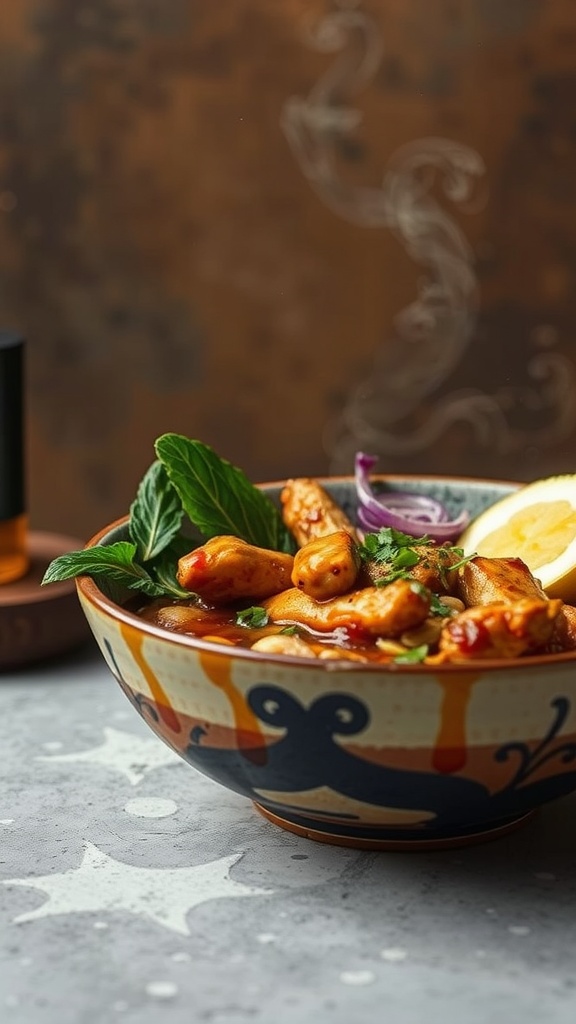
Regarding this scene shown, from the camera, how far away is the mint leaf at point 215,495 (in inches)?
48.4

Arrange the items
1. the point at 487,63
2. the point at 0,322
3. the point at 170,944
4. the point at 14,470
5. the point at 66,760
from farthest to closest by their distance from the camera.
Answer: the point at 0,322, the point at 487,63, the point at 14,470, the point at 66,760, the point at 170,944

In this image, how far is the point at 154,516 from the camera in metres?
1.24

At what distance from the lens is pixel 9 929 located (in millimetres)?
938

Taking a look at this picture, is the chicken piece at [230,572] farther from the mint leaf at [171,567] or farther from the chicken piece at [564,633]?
the chicken piece at [564,633]

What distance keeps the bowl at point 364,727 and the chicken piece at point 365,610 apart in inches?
3.6

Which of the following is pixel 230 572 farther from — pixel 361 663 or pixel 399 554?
pixel 361 663

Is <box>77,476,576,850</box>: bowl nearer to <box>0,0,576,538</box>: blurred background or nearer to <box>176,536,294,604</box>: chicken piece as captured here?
<box>176,536,294,604</box>: chicken piece

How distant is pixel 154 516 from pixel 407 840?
38cm

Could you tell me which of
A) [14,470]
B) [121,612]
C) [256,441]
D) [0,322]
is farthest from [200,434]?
[121,612]

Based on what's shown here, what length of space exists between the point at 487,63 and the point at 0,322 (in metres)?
0.78

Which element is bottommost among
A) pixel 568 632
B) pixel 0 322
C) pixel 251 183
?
pixel 568 632

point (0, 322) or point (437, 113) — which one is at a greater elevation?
point (437, 113)

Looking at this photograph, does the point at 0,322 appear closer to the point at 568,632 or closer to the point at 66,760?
the point at 66,760

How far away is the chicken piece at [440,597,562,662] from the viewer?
0.91m
